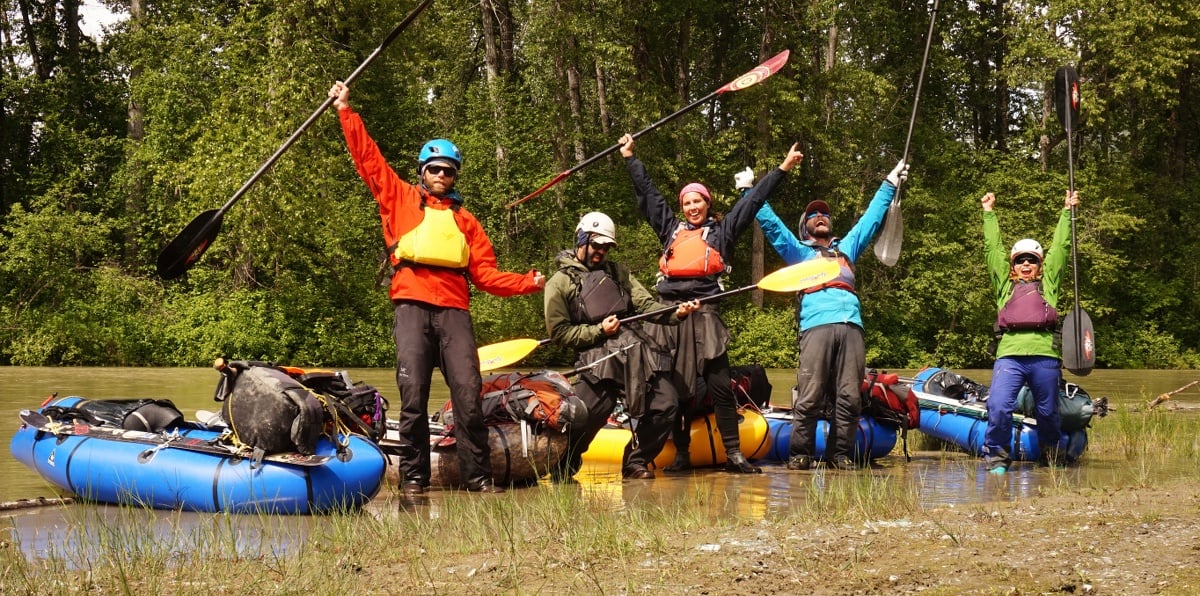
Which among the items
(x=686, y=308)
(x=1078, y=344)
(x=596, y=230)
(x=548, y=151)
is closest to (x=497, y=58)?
(x=548, y=151)

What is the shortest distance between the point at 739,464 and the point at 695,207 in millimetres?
1493

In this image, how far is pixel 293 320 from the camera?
932 inches

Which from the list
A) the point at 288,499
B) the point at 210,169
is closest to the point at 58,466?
A: the point at 288,499

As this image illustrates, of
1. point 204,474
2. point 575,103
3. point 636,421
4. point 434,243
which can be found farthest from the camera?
point 575,103

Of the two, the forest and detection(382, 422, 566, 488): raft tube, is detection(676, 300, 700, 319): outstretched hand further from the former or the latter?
the forest

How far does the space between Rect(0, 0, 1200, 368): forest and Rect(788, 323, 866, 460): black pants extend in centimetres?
1521

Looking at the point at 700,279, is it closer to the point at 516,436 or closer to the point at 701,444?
the point at 701,444

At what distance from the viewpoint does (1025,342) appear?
7801 mm

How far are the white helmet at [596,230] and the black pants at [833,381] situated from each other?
1376mm

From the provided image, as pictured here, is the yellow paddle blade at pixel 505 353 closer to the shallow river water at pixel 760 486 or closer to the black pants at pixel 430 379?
the shallow river water at pixel 760 486

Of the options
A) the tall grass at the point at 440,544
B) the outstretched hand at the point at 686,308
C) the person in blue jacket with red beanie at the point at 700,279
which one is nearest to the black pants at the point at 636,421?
the person in blue jacket with red beanie at the point at 700,279

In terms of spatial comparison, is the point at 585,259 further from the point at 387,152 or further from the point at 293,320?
the point at 387,152

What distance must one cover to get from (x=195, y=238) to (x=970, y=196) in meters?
23.3

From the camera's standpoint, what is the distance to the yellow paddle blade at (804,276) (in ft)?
24.4
